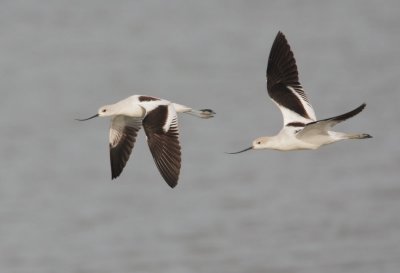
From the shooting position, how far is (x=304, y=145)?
1327 centimetres

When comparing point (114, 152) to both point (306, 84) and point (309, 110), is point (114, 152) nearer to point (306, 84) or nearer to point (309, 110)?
point (309, 110)

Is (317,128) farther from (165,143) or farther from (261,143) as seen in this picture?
(165,143)

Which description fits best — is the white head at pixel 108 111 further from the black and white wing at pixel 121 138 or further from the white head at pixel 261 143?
the white head at pixel 261 143

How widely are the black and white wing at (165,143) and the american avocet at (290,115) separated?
818 millimetres

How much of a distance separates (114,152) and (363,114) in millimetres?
8500

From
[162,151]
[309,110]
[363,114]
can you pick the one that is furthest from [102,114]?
[363,114]

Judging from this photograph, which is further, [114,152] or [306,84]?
[306,84]

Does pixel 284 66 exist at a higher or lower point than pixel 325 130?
higher

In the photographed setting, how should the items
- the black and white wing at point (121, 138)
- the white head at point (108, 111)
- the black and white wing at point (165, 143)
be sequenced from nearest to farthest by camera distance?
1. the black and white wing at point (165, 143)
2. the white head at point (108, 111)
3. the black and white wing at point (121, 138)

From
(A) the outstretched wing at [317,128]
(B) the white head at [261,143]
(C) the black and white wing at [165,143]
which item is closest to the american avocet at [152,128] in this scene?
(C) the black and white wing at [165,143]

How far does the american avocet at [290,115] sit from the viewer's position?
13.2 metres

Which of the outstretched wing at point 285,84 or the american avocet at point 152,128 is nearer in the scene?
the american avocet at point 152,128

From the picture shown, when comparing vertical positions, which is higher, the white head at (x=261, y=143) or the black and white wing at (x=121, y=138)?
the black and white wing at (x=121, y=138)

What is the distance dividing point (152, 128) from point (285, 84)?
1.73 meters
